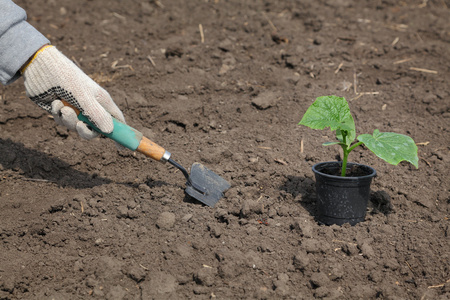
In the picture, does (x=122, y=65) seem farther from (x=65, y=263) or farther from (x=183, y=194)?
(x=65, y=263)

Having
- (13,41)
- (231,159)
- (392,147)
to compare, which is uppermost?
(13,41)

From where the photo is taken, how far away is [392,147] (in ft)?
7.99

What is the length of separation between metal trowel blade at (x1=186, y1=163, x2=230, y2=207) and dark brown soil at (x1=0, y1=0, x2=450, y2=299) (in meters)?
0.08

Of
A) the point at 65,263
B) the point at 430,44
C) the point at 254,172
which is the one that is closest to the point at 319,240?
the point at 254,172

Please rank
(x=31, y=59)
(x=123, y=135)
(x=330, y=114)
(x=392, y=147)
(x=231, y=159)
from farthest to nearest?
(x=231, y=159)
(x=123, y=135)
(x=31, y=59)
(x=330, y=114)
(x=392, y=147)

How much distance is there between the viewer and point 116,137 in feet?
9.28

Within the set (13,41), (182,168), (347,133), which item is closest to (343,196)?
(347,133)

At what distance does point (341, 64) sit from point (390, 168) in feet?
5.07

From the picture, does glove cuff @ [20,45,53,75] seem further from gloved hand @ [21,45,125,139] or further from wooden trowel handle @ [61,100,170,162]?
wooden trowel handle @ [61,100,170,162]

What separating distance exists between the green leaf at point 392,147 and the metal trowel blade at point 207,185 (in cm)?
100

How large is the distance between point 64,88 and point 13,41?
39 cm

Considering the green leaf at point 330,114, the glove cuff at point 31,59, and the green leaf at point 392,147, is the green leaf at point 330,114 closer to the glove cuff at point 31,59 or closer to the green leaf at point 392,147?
the green leaf at point 392,147

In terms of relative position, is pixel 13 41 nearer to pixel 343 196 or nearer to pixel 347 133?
pixel 347 133

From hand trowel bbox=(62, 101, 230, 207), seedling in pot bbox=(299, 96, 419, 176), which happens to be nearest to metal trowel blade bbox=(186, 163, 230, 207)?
hand trowel bbox=(62, 101, 230, 207)
